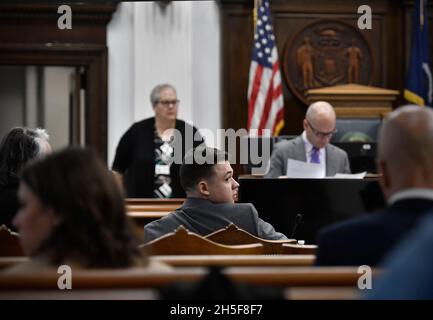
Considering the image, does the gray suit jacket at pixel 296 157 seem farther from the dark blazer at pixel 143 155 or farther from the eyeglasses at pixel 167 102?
the eyeglasses at pixel 167 102

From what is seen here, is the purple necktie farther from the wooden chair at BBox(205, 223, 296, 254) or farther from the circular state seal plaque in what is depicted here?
the wooden chair at BBox(205, 223, 296, 254)

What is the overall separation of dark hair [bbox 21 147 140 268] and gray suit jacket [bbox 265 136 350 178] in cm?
462

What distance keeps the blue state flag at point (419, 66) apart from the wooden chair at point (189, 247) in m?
6.66

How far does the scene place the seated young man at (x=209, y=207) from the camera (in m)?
4.05

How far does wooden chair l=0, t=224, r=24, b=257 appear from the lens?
3627mm

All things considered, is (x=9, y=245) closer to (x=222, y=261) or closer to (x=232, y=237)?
(x=232, y=237)

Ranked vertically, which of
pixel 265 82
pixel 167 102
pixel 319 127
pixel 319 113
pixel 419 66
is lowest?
pixel 319 127

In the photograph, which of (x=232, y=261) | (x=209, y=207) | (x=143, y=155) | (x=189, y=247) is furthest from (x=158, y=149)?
(x=232, y=261)

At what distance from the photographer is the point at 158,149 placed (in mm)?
7188

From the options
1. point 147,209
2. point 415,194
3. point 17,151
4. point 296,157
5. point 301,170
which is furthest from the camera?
point 296,157

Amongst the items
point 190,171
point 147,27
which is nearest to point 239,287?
point 190,171

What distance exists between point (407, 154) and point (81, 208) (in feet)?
2.65

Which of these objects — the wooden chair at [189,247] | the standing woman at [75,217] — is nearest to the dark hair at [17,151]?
the wooden chair at [189,247]
